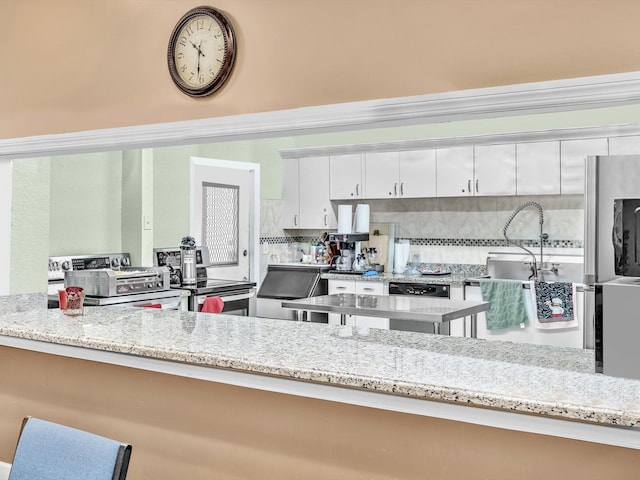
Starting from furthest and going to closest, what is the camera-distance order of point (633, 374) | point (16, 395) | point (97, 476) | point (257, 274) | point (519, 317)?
point (257, 274) → point (519, 317) → point (16, 395) → point (633, 374) → point (97, 476)

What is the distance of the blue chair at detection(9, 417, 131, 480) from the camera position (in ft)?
4.73

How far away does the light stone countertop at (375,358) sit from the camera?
159 cm

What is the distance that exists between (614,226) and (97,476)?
1.50 metres

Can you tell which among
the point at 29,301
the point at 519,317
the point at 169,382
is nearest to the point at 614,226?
the point at 169,382

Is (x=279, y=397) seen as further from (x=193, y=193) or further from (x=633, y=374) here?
(x=193, y=193)

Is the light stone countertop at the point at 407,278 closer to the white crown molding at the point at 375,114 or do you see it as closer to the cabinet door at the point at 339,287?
the cabinet door at the point at 339,287

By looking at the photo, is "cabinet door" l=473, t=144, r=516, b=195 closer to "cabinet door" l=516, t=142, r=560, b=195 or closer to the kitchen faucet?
"cabinet door" l=516, t=142, r=560, b=195

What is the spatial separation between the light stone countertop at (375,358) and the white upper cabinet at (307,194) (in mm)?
4096

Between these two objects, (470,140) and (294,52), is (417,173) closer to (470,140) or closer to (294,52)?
(470,140)

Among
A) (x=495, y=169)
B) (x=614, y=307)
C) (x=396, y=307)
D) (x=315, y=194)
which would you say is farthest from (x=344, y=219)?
(x=614, y=307)

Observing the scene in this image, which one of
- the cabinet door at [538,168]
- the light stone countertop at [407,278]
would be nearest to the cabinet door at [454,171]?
the cabinet door at [538,168]

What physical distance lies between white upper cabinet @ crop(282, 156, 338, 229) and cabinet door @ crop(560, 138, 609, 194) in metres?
2.42

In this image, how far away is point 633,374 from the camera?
5.38ft

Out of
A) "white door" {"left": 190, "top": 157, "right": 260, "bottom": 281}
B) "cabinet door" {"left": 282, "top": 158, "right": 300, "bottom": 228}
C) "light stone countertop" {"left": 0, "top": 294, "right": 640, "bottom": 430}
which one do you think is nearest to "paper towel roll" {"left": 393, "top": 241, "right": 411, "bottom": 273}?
"cabinet door" {"left": 282, "top": 158, "right": 300, "bottom": 228}
